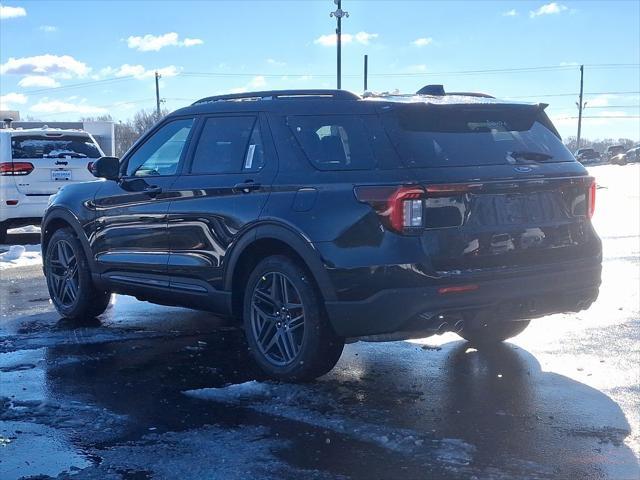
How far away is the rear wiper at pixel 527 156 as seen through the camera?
5157mm

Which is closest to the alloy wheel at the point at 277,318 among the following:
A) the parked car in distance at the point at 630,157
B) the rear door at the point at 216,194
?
the rear door at the point at 216,194

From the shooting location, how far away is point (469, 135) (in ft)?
17.0

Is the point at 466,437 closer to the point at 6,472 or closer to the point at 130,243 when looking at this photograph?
the point at 6,472

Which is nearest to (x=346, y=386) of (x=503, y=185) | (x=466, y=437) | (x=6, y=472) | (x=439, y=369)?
(x=439, y=369)

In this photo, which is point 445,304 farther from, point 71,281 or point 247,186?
point 71,281

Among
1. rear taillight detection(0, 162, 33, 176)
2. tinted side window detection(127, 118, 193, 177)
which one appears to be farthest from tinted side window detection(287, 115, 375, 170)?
rear taillight detection(0, 162, 33, 176)

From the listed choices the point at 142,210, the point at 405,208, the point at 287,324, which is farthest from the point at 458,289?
the point at 142,210

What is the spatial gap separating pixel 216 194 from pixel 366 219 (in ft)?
4.48

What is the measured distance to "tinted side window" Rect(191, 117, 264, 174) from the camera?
18.3 feet

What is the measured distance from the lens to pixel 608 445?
13.8 feet

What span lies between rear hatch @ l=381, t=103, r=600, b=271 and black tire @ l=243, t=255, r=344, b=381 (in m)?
0.84

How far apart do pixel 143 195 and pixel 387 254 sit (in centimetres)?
249

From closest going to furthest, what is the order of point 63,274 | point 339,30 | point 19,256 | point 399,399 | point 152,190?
point 399,399, point 152,190, point 63,274, point 19,256, point 339,30

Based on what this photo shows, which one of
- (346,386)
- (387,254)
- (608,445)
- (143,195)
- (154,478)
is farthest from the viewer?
Answer: (143,195)
